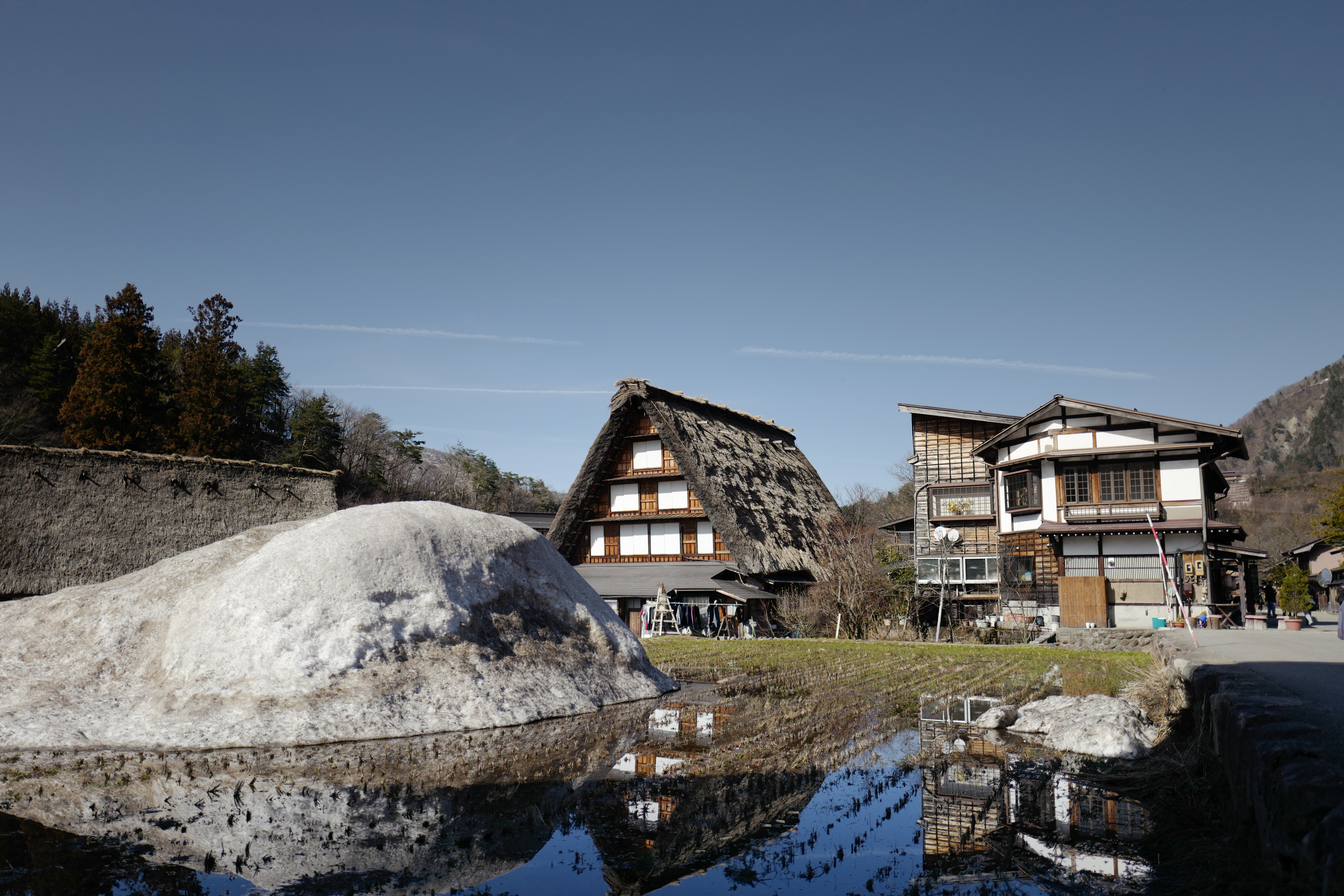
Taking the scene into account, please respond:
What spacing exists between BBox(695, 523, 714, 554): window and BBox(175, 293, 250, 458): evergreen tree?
21.8 metres

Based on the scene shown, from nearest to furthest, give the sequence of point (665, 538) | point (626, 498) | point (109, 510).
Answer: point (109, 510), point (665, 538), point (626, 498)

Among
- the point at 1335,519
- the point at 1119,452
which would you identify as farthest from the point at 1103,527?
the point at 1335,519

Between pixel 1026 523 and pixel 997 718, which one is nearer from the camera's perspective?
pixel 997 718

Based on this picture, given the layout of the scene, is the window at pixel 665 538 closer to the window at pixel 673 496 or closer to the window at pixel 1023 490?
the window at pixel 673 496

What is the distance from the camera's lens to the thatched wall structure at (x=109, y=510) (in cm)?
2042

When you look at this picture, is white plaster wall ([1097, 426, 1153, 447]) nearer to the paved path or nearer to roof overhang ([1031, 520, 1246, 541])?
roof overhang ([1031, 520, 1246, 541])

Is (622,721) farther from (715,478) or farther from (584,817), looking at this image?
(715,478)

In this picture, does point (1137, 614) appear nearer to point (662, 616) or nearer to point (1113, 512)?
point (1113, 512)

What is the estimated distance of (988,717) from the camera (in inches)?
398

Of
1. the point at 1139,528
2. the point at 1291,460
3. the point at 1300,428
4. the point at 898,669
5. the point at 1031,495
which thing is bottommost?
the point at 898,669

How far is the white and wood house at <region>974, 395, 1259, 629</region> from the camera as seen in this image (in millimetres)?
27469

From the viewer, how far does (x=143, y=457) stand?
22.8 metres

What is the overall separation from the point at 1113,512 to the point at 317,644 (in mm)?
27881

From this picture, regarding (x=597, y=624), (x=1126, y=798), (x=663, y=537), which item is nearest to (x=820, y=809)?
(x=1126, y=798)
